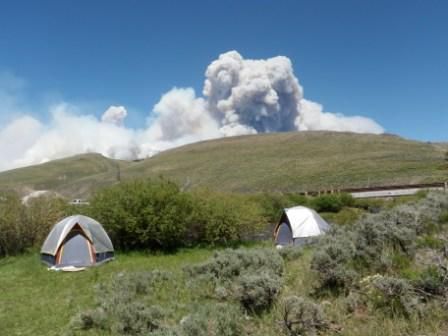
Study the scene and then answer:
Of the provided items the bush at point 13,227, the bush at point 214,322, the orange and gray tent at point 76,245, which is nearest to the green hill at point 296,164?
the bush at point 13,227

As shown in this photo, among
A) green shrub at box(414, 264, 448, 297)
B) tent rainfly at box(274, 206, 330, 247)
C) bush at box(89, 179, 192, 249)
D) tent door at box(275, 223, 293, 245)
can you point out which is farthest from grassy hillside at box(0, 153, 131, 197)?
green shrub at box(414, 264, 448, 297)

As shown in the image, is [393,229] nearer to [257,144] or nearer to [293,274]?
[293,274]

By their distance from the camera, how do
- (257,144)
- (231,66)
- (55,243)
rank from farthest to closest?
(231,66)
(257,144)
(55,243)

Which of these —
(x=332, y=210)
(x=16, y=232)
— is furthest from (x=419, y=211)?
(x=332, y=210)

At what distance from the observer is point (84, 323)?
595cm

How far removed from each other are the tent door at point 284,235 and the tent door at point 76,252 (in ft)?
26.2

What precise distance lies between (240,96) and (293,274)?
164622 millimetres

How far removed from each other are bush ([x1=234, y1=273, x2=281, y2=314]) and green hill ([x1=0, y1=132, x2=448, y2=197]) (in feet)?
95.2

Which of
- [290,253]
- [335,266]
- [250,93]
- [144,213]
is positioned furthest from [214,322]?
[250,93]

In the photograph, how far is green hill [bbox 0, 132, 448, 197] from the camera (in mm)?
52500

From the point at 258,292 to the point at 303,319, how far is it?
3.58 feet

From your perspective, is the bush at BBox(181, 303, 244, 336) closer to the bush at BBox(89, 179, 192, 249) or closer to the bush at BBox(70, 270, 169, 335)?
the bush at BBox(70, 270, 169, 335)

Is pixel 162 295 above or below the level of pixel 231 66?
below

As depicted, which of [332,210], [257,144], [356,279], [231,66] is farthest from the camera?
[231,66]
